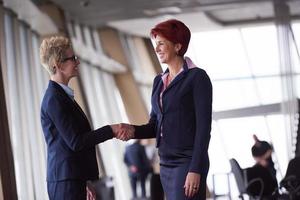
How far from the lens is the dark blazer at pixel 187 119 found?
6.56 feet

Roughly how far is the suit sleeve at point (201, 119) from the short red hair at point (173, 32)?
153 millimetres

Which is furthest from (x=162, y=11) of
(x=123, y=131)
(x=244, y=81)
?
(x=123, y=131)

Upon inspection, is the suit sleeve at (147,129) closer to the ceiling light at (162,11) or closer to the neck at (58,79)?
the neck at (58,79)

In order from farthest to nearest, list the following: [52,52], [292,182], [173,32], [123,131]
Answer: [292,182], [123,131], [52,52], [173,32]

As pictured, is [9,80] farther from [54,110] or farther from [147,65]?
[54,110]

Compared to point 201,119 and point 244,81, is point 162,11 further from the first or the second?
point 201,119

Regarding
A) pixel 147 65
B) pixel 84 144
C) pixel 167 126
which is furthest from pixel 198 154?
pixel 147 65

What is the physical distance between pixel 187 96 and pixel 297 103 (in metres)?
4.38

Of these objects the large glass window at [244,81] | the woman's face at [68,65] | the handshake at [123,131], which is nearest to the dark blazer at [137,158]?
the large glass window at [244,81]

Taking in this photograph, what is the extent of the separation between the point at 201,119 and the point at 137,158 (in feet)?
12.9

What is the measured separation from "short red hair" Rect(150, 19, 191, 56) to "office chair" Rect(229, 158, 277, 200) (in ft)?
8.45

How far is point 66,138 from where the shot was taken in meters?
2.17

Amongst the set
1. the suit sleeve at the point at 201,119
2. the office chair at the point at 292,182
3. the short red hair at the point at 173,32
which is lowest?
the office chair at the point at 292,182

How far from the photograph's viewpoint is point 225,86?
20.2 feet
